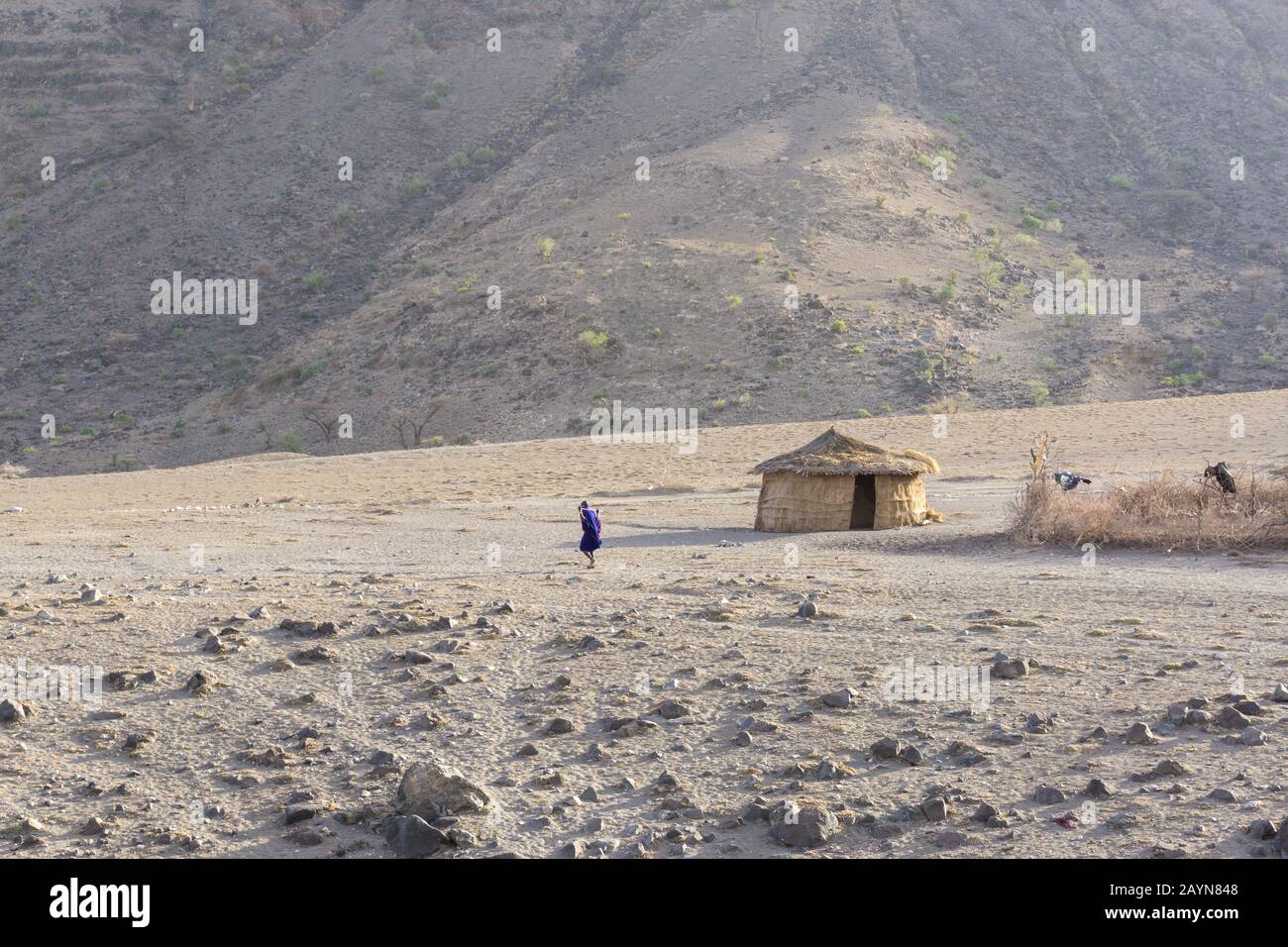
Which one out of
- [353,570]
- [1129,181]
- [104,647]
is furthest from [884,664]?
[1129,181]

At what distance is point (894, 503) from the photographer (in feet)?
59.4

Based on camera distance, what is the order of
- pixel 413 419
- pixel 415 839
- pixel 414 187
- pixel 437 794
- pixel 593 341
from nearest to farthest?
pixel 415 839
pixel 437 794
pixel 413 419
pixel 593 341
pixel 414 187

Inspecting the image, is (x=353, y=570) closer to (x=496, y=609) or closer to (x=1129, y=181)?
(x=496, y=609)

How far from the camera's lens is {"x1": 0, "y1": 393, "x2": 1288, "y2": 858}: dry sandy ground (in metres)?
6.33

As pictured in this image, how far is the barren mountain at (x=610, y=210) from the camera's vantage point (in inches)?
1521

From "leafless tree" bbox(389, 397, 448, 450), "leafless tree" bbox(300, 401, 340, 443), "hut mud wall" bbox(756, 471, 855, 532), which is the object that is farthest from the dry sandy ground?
"leafless tree" bbox(300, 401, 340, 443)

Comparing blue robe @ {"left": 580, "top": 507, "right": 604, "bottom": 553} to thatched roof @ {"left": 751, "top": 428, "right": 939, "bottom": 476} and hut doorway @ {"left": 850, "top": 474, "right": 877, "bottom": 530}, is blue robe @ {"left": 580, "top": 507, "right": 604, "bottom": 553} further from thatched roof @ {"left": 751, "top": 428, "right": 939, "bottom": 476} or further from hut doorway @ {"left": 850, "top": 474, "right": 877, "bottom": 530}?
hut doorway @ {"left": 850, "top": 474, "right": 877, "bottom": 530}

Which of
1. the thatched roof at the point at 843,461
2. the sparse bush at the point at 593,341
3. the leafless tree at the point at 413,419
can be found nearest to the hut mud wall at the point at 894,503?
the thatched roof at the point at 843,461

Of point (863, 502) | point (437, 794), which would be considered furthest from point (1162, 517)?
point (437, 794)

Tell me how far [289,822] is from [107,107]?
65334 millimetres

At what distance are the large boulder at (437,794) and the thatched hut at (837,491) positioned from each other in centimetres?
1187

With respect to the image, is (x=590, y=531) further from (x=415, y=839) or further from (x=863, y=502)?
(x=415, y=839)

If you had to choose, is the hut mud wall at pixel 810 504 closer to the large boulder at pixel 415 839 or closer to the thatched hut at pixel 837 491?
the thatched hut at pixel 837 491

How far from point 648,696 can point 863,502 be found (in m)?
11.0
